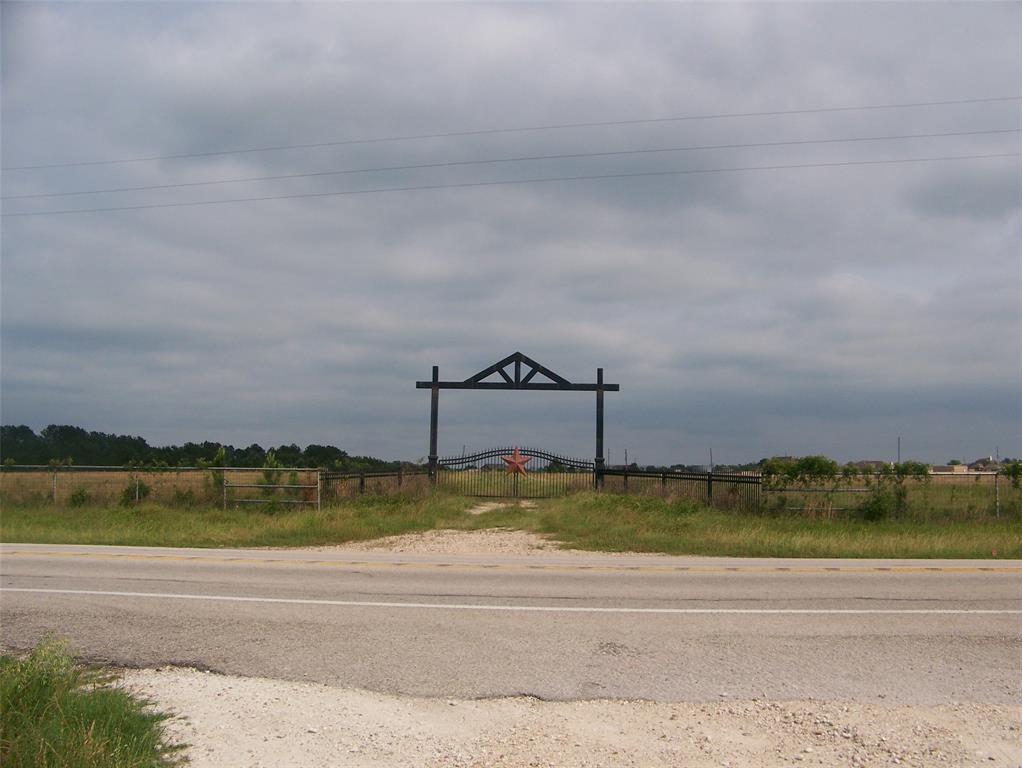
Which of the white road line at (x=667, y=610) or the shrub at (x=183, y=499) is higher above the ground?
the shrub at (x=183, y=499)

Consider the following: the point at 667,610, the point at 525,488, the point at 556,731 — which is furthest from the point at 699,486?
the point at 556,731

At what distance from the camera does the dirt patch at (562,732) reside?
5711 millimetres

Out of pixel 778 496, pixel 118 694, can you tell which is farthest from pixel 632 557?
pixel 118 694

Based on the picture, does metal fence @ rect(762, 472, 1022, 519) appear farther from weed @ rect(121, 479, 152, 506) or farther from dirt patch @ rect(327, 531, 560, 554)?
weed @ rect(121, 479, 152, 506)

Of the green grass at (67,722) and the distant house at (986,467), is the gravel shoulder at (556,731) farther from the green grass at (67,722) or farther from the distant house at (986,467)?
the distant house at (986,467)

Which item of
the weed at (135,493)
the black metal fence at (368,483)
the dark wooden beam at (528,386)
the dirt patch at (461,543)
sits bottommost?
the dirt patch at (461,543)

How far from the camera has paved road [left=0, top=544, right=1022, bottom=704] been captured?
7586 mm

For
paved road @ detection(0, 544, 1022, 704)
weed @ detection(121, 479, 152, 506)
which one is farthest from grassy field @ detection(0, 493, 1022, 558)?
paved road @ detection(0, 544, 1022, 704)

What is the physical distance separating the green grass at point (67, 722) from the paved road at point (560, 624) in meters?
1.62


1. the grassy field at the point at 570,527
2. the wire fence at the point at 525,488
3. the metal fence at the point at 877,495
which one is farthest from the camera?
the wire fence at the point at 525,488

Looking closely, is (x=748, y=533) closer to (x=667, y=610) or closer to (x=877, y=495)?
(x=877, y=495)

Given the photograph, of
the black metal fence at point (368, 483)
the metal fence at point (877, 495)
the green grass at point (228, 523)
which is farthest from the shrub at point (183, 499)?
the metal fence at point (877, 495)

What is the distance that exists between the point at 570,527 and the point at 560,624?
11727 millimetres

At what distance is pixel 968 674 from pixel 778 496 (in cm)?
1581
